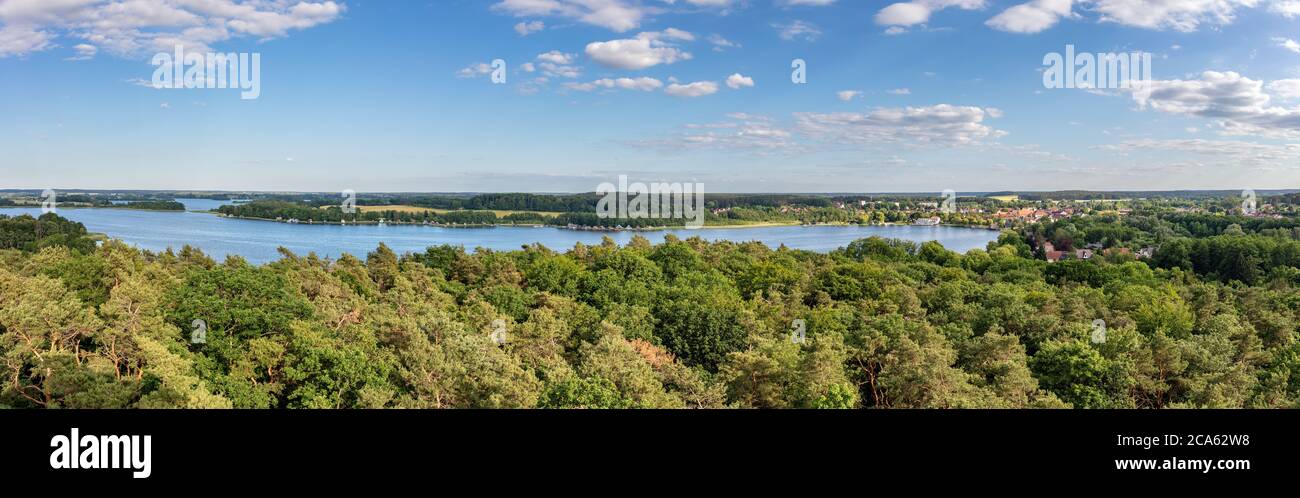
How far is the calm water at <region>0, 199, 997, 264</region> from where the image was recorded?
62.1m

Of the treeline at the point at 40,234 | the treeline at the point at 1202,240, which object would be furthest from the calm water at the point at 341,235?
the treeline at the point at 1202,240

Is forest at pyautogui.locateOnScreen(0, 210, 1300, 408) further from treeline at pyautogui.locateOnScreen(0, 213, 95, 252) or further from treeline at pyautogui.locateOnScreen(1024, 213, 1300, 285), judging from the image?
treeline at pyautogui.locateOnScreen(1024, 213, 1300, 285)

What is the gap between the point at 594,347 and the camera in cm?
1526

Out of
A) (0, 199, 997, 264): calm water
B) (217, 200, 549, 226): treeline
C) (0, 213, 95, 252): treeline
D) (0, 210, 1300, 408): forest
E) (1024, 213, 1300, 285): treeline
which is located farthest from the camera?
(217, 200, 549, 226): treeline

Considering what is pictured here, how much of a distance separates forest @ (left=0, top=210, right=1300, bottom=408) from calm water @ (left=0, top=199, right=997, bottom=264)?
34.2m

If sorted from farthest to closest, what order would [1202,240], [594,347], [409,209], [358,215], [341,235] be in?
1. [409,209]
2. [358,215]
3. [341,235]
4. [1202,240]
5. [594,347]

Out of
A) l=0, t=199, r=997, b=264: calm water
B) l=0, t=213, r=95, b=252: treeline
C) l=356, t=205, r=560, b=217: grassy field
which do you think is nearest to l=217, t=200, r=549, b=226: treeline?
l=356, t=205, r=560, b=217: grassy field

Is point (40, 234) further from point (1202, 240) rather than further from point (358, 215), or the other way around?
point (1202, 240)

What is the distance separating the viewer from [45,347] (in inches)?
520

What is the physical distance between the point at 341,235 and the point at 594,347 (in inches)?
2744

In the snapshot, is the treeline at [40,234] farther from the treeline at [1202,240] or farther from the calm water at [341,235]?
the treeline at [1202,240]

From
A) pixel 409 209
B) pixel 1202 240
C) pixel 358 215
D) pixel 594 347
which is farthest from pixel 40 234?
pixel 1202 240
